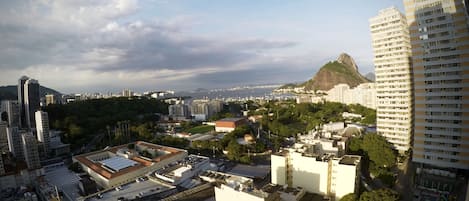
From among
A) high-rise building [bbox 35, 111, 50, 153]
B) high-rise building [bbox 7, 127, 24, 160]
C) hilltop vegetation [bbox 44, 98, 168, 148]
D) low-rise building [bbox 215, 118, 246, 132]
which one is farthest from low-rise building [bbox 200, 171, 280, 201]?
hilltop vegetation [bbox 44, 98, 168, 148]

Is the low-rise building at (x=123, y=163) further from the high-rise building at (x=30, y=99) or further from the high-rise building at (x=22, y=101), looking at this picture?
the high-rise building at (x=22, y=101)

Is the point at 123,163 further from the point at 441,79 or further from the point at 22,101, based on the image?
the point at 22,101

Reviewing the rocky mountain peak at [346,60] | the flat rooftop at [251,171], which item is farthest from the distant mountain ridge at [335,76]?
the flat rooftop at [251,171]

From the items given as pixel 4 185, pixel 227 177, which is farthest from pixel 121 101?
pixel 227 177

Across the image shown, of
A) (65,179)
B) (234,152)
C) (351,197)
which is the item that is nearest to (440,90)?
(351,197)

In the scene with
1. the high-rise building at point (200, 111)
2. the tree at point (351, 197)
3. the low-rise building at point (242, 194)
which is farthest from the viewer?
the high-rise building at point (200, 111)

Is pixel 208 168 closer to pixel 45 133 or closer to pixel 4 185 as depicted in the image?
pixel 4 185
